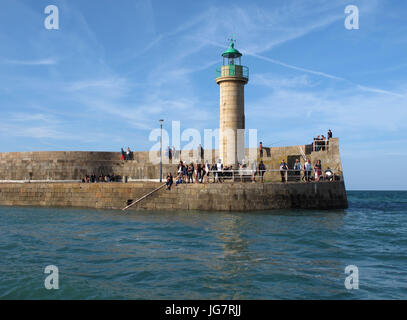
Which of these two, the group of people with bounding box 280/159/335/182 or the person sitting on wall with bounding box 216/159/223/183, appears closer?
the group of people with bounding box 280/159/335/182

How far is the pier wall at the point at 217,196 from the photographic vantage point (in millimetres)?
18375

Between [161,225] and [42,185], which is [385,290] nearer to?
[161,225]

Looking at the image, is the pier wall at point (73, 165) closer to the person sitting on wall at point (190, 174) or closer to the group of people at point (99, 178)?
the group of people at point (99, 178)

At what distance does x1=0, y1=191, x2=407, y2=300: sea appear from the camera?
21.1ft

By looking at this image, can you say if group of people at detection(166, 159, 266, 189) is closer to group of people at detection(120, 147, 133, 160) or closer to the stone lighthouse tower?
the stone lighthouse tower

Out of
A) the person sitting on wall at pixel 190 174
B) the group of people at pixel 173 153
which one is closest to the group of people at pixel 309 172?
the person sitting on wall at pixel 190 174

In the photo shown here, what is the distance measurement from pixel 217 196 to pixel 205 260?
1021cm

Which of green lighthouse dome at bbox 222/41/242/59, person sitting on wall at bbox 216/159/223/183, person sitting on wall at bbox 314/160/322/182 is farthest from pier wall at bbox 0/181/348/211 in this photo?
green lighthouse dome at bbox 222/41/242/59

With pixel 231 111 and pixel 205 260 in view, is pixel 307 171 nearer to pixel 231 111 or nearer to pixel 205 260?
pixel 231 111

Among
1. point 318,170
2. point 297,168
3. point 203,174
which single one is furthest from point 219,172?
point 318,170

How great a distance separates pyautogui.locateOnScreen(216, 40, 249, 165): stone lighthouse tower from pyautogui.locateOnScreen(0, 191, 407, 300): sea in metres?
8.33

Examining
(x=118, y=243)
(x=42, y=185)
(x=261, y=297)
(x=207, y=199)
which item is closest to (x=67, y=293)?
(x=261, y=297)

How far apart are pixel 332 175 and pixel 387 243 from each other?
9336 millimetres

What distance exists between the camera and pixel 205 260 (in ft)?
27.8
